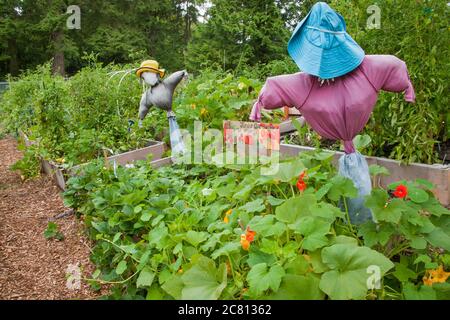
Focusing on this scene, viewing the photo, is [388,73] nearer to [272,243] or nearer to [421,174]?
[272,243]

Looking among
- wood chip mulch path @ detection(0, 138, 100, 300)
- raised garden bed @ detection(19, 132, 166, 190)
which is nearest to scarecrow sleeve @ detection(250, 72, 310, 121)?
wood chip mulch path @ detection(0, 138, 100, 300)

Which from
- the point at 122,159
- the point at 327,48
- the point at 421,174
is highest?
the point at 327,48

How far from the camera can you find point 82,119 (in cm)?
473

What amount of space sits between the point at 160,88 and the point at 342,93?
7.27 ft

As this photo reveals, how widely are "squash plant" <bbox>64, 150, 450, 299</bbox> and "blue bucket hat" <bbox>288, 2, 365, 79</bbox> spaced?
556 millimetres

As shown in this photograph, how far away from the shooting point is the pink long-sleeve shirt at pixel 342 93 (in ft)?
6.12

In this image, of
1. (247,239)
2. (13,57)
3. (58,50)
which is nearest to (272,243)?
(247,239)

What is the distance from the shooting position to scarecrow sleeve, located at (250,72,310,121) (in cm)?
194

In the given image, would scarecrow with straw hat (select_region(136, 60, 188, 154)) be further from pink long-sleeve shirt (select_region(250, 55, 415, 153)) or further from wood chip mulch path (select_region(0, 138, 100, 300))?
pink long-sleeve shirt (select_region(250, 55, 415, 153))

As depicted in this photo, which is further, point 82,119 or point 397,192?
point 82,119

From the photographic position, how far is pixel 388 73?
1857 mm
